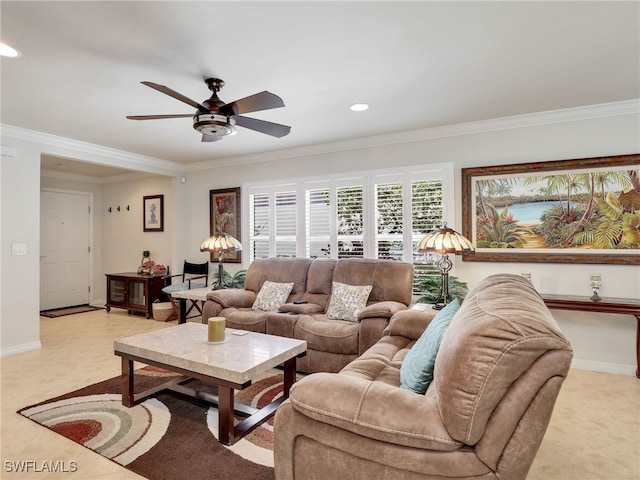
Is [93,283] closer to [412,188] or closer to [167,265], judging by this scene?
[167,265]

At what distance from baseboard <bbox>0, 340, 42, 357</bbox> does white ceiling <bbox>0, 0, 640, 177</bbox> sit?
2448 millimetres

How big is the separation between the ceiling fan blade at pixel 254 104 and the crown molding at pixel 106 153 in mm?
3048

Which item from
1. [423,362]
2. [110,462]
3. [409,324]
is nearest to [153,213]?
[110,462]

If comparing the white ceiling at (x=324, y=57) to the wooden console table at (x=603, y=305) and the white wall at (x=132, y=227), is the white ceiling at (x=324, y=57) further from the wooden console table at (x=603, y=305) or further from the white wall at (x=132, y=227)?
the white wall at (x=132, y=227)

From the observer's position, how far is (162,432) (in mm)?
2363

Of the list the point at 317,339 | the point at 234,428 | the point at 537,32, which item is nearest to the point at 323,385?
the point at 234,428

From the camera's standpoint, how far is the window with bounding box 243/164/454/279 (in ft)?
13.8

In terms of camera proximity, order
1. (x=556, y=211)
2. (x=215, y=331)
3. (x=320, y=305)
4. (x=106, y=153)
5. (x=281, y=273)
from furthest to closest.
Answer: (x=106, y=153) → (x=281, y=273) → (x=320, y=305) → (x=556, y=211) → (x=215, y=331)

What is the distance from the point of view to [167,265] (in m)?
6.25

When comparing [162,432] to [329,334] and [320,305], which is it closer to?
[329,334]

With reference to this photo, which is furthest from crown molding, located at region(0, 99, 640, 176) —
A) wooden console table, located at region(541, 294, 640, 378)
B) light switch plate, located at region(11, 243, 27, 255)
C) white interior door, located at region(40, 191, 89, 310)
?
white interior door, located at region(40, 191, 89, 310)

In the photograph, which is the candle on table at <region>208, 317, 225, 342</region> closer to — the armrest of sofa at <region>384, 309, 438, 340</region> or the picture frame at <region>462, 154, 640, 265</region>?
the armrest of sofa at <region>384, 309, 438, 340</region>

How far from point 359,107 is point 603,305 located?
→ 2813 mm

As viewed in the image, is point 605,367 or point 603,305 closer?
point 603,305
